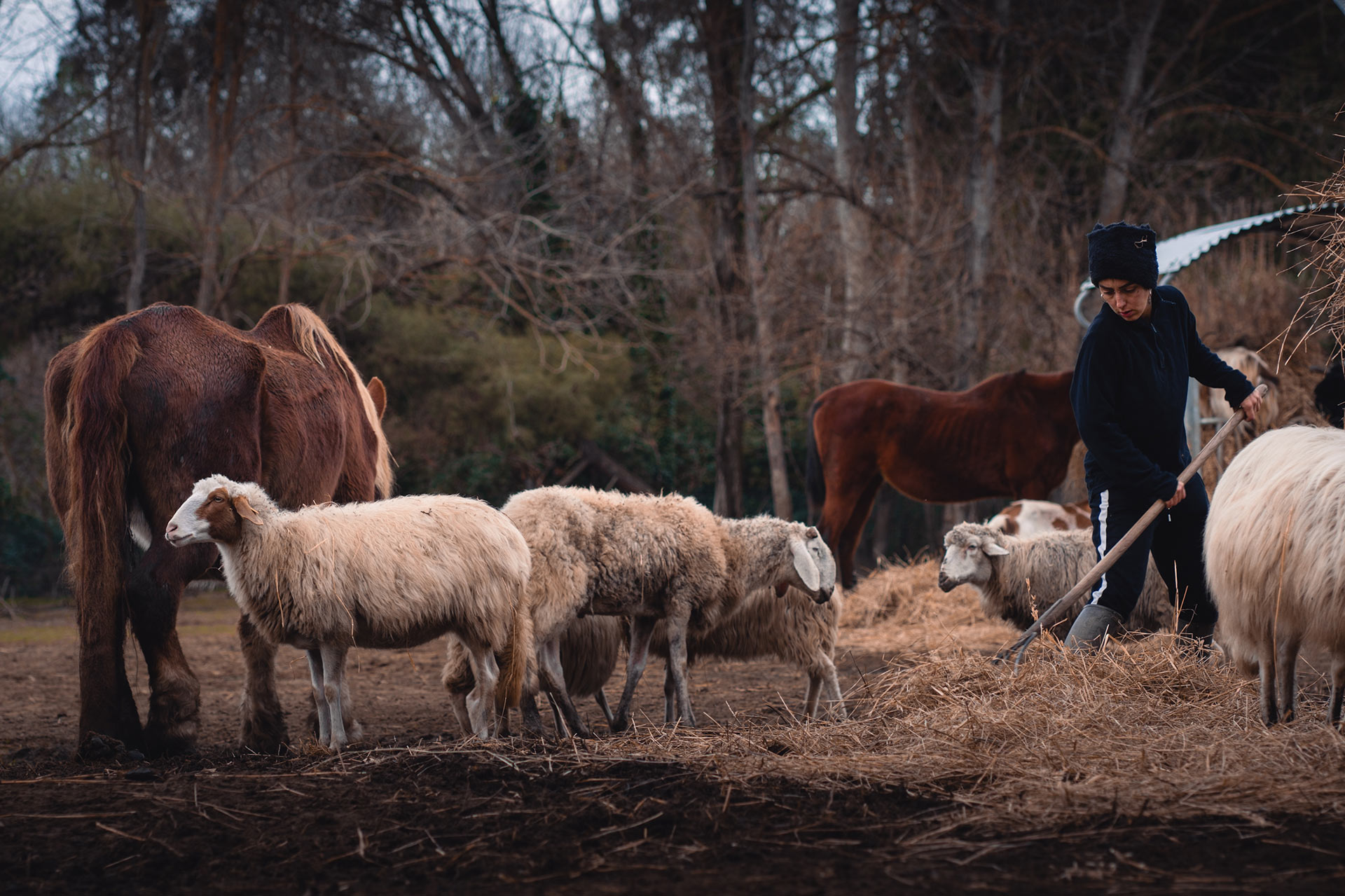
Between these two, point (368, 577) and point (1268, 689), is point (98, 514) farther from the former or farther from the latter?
Answer: point (1268, 689)

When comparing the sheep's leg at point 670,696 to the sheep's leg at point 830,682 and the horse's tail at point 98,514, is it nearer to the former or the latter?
the sheep's leg at point 830,682

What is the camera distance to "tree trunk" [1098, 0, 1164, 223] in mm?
17266

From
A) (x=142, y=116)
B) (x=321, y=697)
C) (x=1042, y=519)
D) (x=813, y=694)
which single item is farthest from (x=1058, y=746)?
(x=142, y=116)

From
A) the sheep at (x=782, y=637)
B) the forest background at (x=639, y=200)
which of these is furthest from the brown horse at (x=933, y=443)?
the sheep at (x=782, y=637)

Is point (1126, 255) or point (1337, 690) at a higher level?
point (1126, 255)

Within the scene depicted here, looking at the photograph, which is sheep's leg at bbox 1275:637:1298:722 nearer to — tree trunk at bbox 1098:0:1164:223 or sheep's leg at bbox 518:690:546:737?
sheep's leg at bbox 518:690:546:737

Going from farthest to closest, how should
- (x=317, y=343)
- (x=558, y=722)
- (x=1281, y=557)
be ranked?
(x=317, y=343) → (x=558, y=722) → (x=1281, y=557)

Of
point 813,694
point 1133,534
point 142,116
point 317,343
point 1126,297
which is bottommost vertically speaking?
point 813,694

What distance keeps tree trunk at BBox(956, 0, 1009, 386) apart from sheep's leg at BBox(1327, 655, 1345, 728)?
9.75m

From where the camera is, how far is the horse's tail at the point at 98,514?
4.86 metres

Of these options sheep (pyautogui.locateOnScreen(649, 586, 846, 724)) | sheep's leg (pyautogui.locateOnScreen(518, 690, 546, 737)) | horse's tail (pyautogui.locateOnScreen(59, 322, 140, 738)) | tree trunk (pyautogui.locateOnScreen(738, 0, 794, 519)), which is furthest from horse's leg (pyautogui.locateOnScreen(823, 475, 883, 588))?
horse's tail (pyautogui.locateOnScreen(59, 322, 140, 738))

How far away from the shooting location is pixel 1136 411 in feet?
17.0

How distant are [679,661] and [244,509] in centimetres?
247

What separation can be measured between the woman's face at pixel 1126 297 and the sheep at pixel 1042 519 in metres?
4.39
